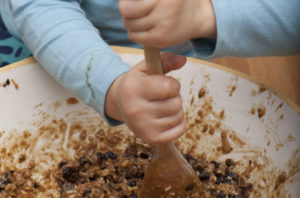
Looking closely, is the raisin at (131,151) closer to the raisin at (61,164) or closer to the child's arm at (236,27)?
the raisin at (61,164)

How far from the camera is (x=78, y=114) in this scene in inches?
34.7

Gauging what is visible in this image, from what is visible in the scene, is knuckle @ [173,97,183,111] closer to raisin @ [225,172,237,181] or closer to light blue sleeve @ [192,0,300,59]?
light blue sleeve @ [192,0,300,59]

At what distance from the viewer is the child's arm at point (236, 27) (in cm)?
59

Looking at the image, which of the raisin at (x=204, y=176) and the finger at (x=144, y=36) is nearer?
the finger at (x=144, y=36)

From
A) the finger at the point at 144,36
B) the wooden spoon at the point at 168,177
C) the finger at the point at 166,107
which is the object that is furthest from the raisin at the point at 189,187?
the finger at the point at 144,36

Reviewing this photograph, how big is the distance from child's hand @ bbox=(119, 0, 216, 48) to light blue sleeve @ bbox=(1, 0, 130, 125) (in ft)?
0.62


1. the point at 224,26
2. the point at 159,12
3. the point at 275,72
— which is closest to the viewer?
the point at 159,12

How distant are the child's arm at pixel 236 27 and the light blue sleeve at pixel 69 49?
174 mm

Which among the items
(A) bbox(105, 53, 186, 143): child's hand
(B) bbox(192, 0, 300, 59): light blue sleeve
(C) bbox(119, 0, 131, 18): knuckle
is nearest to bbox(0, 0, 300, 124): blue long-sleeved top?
(B) bbox(192, 0, 300, 59): light blue sleeve

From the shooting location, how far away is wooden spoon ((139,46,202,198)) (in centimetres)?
73

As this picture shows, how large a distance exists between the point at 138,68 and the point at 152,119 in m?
0.10

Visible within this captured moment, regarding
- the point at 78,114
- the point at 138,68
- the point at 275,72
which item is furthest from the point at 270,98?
the point at 275,72

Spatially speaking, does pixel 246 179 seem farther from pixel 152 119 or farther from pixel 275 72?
pixel 275 72

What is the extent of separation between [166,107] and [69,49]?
28 cm
